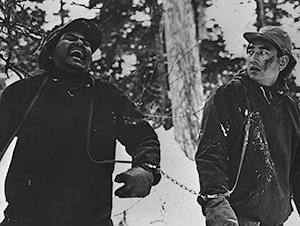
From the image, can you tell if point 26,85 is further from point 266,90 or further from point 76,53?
point 266,90

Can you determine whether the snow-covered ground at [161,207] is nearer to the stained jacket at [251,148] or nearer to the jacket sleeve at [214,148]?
the stained jacket at [251,148]

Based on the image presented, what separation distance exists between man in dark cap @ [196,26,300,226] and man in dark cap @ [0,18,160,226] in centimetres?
36

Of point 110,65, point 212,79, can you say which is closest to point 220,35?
point 212,79

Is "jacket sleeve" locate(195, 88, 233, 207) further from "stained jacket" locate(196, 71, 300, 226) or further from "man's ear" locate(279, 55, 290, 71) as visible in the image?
"man's ear" locate(279, 55, 290, 71)

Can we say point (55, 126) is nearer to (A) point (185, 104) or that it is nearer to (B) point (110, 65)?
(A) point (185, 104)

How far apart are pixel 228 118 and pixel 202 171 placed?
34 cm

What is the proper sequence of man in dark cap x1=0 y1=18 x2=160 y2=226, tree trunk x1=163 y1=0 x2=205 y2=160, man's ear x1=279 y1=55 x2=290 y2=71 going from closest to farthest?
man in dark cap x1=0 y1=18 x2=160 y2=226 → man's ear x1=279 y1=55 x2=290 y2=71 → tree trunk x1=163 y1=0 x2=205 y2=160

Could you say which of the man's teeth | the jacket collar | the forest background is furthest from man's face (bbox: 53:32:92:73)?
the forest background

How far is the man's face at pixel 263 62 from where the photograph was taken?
3271mm

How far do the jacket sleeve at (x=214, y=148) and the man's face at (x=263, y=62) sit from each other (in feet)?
0.73

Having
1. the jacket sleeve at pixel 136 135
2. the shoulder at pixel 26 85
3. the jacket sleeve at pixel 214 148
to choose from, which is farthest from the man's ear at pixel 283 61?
the shoulder at pixel 26 85

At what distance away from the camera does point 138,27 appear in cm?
931

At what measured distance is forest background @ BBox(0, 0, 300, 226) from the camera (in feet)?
16.1

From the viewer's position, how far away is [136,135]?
292 centimetres
